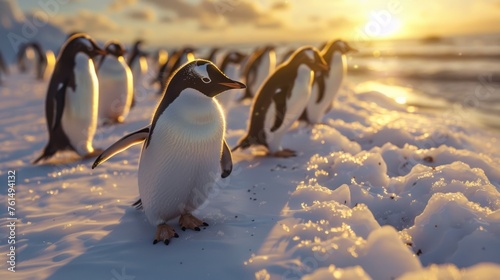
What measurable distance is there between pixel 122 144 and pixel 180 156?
457 millimetres

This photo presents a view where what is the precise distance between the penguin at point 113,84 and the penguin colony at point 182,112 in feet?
0.06

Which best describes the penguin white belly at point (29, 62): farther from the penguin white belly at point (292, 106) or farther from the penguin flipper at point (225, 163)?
the penguin flipper at point (225, 163)

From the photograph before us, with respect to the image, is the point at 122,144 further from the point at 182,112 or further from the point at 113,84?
the point at 113,84

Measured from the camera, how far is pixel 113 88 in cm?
827

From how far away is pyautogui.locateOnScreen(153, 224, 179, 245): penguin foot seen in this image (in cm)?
315

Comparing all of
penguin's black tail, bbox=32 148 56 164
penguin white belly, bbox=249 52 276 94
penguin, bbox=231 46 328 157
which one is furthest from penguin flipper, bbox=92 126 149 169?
penguin white belly, bbox=249 52 276 94

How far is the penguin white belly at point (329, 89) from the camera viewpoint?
770 cm

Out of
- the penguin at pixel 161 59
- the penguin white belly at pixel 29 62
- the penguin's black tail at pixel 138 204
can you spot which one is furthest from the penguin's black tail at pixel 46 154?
the penguin white belly at pixel 29 62

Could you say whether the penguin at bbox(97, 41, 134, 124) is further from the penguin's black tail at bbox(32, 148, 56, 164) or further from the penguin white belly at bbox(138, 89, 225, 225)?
the penguin white belly at bbox(138, 89, 225, 225)

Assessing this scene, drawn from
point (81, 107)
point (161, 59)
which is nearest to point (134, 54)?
point (161, 59)

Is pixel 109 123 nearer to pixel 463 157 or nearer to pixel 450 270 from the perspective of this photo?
pixel 463 157

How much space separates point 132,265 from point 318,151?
343cm

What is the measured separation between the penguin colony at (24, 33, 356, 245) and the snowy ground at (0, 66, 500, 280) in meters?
0.27

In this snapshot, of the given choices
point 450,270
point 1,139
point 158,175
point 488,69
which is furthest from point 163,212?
point 488,69
